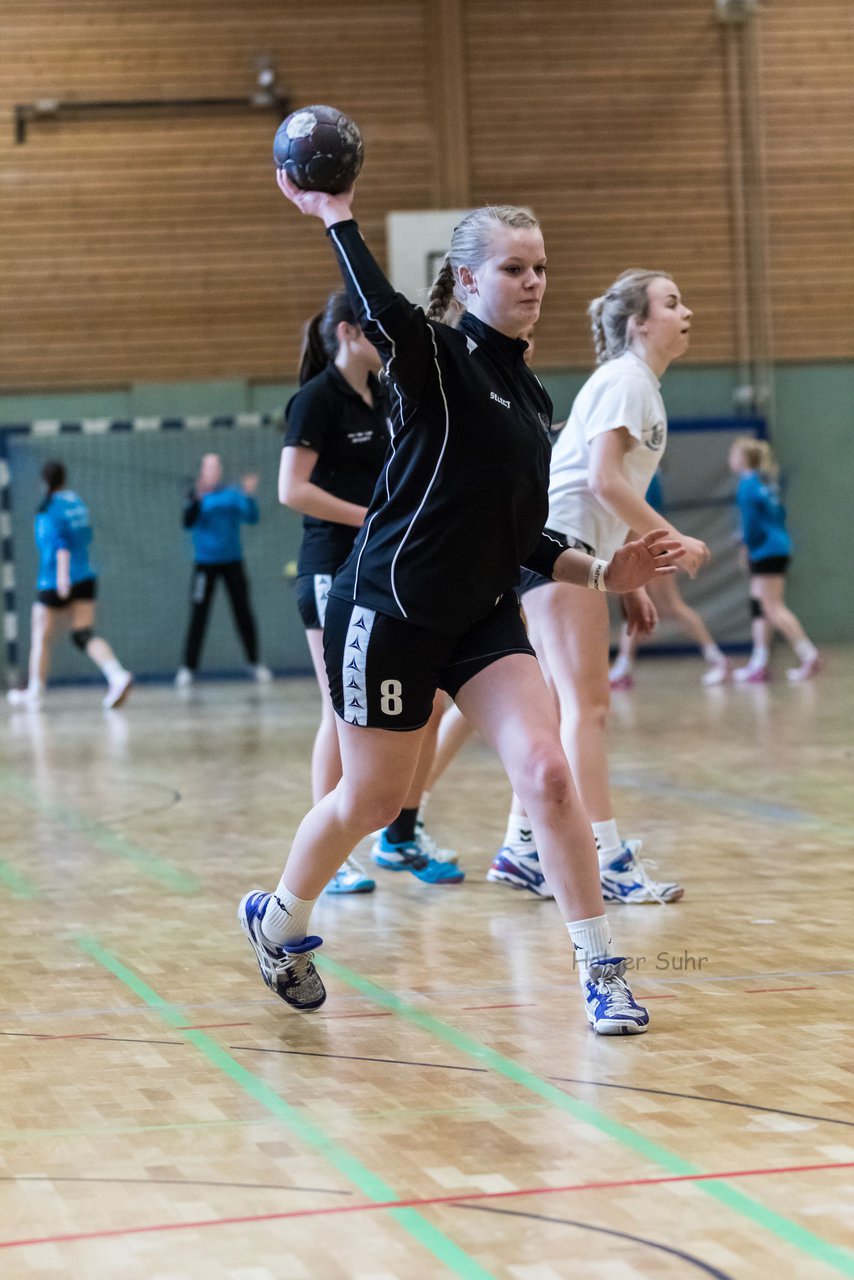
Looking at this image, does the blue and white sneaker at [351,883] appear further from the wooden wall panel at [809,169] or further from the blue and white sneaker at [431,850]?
the wooden wall panel at [809,169]

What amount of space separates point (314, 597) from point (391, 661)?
1.84m

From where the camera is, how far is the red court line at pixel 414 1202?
97.1 inches

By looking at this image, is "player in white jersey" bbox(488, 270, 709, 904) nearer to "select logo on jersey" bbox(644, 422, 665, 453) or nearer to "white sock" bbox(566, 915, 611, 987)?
"select logo on jersey" bbox(644, 422, 665, 453)

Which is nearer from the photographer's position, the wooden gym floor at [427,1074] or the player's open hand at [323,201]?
the wooden gym floor at [427,1074]

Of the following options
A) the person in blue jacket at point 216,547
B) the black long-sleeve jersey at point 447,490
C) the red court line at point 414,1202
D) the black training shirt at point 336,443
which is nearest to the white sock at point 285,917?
the black long-sleeve jersey at point 447,490

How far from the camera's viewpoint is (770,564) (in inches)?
513

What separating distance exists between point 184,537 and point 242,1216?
13.4 metres

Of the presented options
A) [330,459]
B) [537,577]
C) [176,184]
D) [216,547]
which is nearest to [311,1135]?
[537,577]

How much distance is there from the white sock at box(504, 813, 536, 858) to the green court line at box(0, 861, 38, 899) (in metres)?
1.54

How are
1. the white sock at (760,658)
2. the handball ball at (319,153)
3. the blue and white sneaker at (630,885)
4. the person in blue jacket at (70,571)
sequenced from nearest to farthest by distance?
the handball ball at (319,153) < the blue and white sneaker at (630,885) < the person in blue jacket at (70,571) < the white sock at (760,658)

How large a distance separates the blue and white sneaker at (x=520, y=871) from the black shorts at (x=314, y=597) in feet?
3.03

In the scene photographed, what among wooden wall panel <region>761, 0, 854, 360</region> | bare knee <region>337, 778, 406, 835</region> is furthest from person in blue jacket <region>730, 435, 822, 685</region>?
bare knee <region>337, 778, 406, 835</region>

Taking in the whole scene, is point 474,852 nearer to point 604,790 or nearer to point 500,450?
point 604,790

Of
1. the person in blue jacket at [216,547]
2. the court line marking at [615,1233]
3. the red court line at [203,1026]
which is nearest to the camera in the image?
the court line marking at [615,1233]
